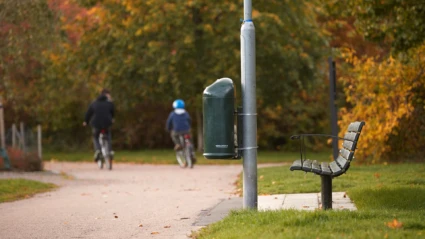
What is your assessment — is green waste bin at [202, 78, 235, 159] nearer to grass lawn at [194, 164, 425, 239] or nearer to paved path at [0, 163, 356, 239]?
grass lawn at [194, 164, 425, 239]

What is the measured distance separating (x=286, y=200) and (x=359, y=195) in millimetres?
1060

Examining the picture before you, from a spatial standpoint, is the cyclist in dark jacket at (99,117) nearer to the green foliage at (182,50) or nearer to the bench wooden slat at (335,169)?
the green foliage at (182,50)

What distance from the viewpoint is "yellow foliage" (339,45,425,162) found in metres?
20.0

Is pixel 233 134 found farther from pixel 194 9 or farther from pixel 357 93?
pixel 194 9

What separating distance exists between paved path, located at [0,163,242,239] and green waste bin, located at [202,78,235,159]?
97cm

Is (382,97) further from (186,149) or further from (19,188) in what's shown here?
(19,188)

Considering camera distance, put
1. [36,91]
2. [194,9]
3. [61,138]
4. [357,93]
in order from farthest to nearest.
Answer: [61,138]
[36,91]
[194,9]
[357,93]

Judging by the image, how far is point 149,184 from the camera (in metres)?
17.5

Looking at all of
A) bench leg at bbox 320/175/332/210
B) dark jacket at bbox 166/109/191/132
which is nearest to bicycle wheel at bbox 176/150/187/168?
dark jacket at bbox 166/109/191/132

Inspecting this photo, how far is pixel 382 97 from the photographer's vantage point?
20.3m

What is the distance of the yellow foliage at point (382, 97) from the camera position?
788 inches

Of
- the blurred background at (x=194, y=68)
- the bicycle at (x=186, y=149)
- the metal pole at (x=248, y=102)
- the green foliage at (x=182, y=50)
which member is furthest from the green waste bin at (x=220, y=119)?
the green foliage at (x=182, y=50)

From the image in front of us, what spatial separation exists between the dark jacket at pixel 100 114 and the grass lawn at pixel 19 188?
565 cm

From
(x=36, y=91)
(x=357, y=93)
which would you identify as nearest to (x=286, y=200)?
(x=357, y=93)
